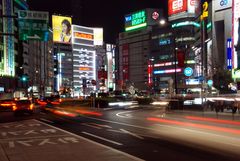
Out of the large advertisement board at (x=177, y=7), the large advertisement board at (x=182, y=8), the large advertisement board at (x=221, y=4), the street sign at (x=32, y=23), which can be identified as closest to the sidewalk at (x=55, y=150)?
the street sign at (x=32, y=23)

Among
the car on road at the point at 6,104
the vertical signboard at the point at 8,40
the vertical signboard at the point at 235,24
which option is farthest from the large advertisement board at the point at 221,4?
the car on road at the point at 6,104

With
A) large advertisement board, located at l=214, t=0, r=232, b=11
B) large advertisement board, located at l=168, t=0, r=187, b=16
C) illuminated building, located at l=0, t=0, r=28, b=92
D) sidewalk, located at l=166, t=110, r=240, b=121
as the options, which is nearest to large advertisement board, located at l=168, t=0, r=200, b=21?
large advertisement board, located at l=168, t=0, r=187, b=16

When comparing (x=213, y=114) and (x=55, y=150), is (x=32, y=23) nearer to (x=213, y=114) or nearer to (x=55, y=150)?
(x=213, y=114)

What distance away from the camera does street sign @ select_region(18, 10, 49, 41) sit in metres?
33.8

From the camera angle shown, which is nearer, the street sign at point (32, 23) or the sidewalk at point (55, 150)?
the sidewalk at point (55, 150)

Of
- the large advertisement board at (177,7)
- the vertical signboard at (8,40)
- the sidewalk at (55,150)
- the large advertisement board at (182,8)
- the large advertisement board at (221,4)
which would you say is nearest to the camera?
the sidewalk at (55,150)

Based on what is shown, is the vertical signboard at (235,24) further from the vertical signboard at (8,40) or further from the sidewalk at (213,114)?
the vertical signboard at (8,40)

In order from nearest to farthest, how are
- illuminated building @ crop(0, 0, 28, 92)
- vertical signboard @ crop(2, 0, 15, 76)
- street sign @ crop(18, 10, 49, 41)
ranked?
1. street sign @ crop(18, 10, 49, 41)
2. illuminated building @ crop(0, 0, 28, 92)
3. vertical signboard @ crop(2, 0, 15, 76)

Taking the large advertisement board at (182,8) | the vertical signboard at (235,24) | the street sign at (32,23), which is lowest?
the street sign at (32,23)

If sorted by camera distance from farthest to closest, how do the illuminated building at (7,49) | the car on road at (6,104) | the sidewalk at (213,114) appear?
the illuminated building at (7,49)
the car on road at (6,104)
the sidewalk at (213,114)

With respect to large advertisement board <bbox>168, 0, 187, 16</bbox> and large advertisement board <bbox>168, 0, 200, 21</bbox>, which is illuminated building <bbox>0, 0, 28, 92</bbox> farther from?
large advertisement board <bbox>168, 0, 200, 21</bbox>

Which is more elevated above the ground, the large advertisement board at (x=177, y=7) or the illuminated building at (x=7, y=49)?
the large advertisement board at (x=177, y=7)

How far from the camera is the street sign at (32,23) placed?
33812mm

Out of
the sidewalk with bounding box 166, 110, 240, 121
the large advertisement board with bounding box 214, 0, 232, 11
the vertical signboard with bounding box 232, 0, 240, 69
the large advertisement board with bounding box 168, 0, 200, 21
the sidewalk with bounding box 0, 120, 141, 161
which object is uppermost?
the large advertisement board with bounding box 168, 0, 200, 21
